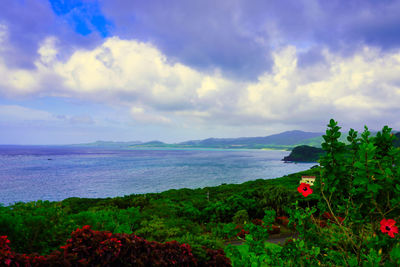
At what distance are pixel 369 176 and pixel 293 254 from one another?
5.09ft

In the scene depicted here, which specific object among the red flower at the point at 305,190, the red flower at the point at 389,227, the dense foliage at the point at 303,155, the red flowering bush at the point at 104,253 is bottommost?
the dense foliage at the point at 303,155

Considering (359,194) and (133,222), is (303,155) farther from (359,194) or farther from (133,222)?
(359,194)

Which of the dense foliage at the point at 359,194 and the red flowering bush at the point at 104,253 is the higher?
the dense foliage at the point at 359,194

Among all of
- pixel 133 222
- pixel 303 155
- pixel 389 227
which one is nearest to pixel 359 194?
pixel 389 227

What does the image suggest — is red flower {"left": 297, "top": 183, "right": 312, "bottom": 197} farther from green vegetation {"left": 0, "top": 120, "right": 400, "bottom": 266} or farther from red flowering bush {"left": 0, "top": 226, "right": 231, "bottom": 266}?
red flowering bush {"left": 0, "top": 226, "right": 231, "bottom": 266}

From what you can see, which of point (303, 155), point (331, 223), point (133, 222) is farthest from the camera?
point (303, 155)

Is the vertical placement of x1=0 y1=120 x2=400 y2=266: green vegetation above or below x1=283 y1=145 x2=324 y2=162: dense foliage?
above

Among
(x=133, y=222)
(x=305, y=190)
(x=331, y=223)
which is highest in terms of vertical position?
(x=305, y=190)

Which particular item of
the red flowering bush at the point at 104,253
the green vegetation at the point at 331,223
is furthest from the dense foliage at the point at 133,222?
the red flowering bush at the point at 104,253

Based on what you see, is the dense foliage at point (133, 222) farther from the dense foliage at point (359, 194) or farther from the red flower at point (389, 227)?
the red flower at point (389, 227)

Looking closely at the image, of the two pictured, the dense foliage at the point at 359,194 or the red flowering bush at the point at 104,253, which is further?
the red flowering bush at the point at 104,253

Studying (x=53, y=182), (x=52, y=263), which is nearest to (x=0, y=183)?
(x=53, y=182)

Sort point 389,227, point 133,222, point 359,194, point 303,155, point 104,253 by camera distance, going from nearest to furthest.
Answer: point 389,227 < point 359,194 < point 104,253 < point 133,222 < point 303,155

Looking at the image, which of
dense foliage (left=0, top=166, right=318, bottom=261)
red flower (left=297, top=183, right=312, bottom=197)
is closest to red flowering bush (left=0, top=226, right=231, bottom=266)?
dense foliage (left=0, top=166, right=318, bottom=261)
